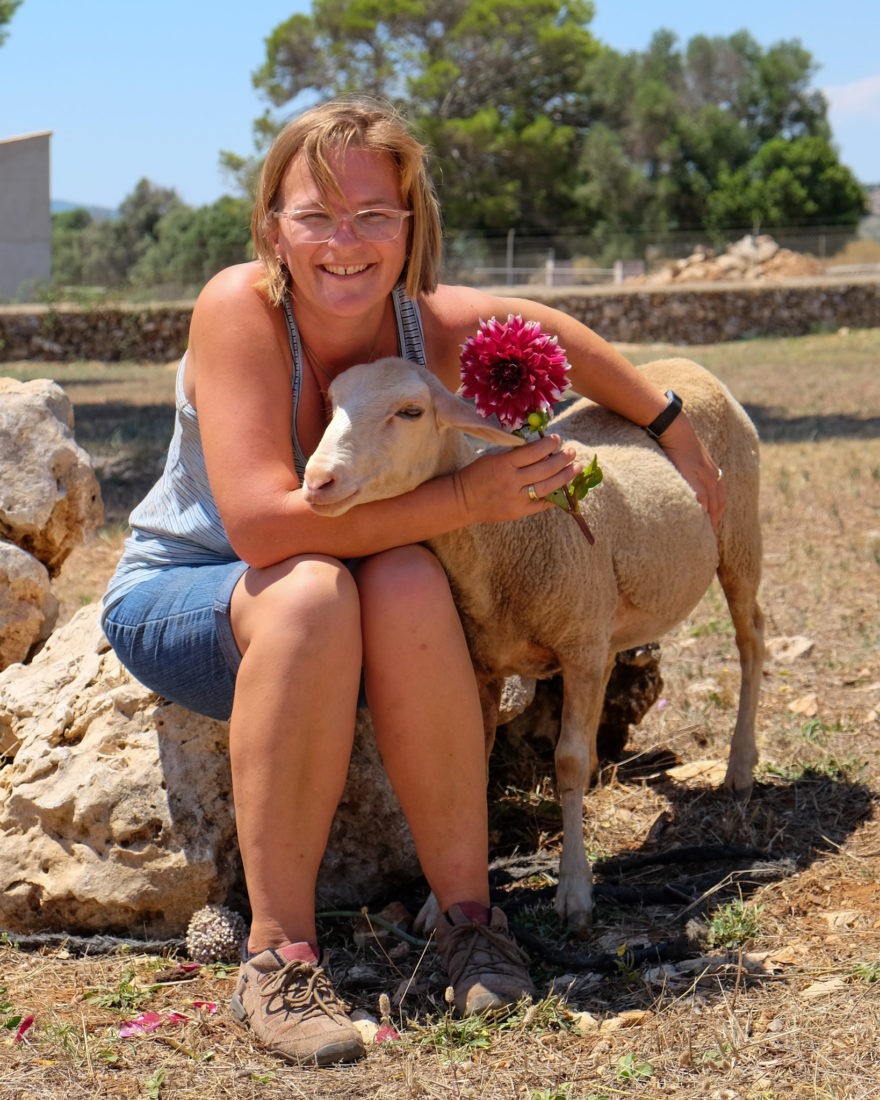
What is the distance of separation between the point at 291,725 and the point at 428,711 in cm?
28

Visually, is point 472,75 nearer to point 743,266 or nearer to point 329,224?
point 743,266

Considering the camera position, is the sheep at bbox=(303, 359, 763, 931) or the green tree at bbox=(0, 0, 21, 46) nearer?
the sheep at bbox=(303, 359, 763, 931)

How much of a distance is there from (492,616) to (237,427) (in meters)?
0.83

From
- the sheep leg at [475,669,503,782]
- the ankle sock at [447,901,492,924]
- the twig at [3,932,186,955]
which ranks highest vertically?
the sheep leg at [475,669,503,782]

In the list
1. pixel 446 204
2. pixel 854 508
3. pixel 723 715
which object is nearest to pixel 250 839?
pixel 723 715

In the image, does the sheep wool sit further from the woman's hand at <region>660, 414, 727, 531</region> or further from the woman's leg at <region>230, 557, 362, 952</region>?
the woman's hand at <region>660, 414, 727, 531</region>

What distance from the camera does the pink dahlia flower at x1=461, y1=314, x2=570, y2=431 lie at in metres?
2.49

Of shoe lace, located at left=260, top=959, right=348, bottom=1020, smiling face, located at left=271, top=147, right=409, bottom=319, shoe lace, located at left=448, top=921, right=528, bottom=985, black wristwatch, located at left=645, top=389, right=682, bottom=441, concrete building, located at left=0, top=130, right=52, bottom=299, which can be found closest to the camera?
shoe lace, located at left=260, top=959, right=348, bottom=1020

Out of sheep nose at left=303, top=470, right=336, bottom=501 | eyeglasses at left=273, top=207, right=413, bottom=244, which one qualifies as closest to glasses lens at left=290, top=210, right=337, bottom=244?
eyeglasses at left=273, top=207, right=413, bottom=244

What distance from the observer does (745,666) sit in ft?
13.0

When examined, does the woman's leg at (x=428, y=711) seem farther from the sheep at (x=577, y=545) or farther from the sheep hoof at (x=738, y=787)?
the sheep hoof at (x=738, y=787)

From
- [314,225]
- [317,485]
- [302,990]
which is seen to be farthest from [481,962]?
[314,225]

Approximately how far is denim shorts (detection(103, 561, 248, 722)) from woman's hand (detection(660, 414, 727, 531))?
55.5 inches

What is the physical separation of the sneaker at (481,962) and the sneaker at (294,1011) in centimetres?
23
